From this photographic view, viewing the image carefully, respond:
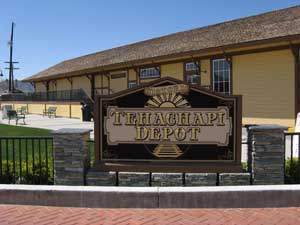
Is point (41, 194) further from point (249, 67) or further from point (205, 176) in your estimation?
point (249, 67)

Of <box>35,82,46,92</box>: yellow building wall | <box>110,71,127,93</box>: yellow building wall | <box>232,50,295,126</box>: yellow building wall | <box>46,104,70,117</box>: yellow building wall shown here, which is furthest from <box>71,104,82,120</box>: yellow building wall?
<box>35,82,46,92</box>: yellow building wall

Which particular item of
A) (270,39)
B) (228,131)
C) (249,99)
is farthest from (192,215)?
(249,99)

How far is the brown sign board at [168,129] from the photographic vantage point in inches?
237

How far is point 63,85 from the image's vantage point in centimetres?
3672

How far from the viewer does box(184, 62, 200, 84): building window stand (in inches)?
779

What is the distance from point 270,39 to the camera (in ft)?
48.0

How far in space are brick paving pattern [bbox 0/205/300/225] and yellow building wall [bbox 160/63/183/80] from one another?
52.2 feet

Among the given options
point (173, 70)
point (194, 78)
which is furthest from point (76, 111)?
point (194, 78)

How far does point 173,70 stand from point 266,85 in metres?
6.54

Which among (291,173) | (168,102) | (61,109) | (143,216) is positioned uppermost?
(168,102)

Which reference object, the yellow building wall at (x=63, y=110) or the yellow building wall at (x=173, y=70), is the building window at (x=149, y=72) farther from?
the yellow building wall at (x=63, y=110)

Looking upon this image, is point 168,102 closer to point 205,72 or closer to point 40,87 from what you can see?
point 205,72

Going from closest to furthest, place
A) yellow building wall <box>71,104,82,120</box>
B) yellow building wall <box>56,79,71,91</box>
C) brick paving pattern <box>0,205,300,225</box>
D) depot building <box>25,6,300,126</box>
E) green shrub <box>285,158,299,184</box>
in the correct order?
brick paving pattern <box>0,205,300,225</box> → green shrub <box>285,158,299,184</box> → depot building <box>25,6,300,126</box> → yellow building wall <box>71,104,82,120</box> → yellow building wall <box>56,79,71,91</box>

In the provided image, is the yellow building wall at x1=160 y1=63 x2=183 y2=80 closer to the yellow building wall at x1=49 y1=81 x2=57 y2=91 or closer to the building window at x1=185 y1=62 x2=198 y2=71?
the building window at x1=185 y1=62 x2=198 y2=71
